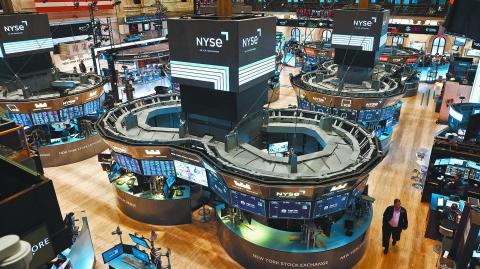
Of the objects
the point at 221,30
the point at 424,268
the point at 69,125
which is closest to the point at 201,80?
the point at 221,30

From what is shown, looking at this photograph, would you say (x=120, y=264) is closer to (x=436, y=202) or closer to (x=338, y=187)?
(x=338, y=187)

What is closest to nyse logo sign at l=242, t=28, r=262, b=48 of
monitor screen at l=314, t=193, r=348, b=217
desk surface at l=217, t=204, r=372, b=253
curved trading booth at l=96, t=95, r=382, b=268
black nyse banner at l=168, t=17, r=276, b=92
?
black nyse banner at l=168, t=17, r=276, b=92

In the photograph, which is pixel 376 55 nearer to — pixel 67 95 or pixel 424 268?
pixel 424 268

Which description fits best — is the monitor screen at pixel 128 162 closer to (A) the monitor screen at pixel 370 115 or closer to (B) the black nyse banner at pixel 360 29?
(A) the monitor screen at pixel 370 115

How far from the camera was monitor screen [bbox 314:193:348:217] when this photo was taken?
7.77 metres

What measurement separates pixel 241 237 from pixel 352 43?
10.1m

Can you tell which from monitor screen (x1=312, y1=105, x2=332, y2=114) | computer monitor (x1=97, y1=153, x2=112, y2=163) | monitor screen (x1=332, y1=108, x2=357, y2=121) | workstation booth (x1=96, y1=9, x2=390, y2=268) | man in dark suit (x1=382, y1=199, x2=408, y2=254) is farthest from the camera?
monitor screen (x1=312, y1=105, x2=332, y2=114)

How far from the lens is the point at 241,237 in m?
8.56

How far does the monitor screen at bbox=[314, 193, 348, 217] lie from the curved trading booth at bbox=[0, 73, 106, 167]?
1113 centimetres

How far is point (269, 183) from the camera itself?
7383 mm

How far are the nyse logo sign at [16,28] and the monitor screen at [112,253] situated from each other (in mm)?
10372

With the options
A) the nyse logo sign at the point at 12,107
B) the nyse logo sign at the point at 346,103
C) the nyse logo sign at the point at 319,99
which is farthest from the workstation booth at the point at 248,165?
the nyse logo sign at the point at 12,107

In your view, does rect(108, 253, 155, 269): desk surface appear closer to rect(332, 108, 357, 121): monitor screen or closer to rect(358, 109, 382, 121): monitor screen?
rect(332, 108, 357, 121): monitor screen

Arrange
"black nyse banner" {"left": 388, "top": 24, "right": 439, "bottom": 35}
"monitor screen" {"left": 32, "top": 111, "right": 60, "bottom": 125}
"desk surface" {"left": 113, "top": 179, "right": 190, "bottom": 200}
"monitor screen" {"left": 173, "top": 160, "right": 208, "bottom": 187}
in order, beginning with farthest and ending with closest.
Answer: "black nyse banner" {"left": 388, "top": 24, "right": 439, "bottom": 35}
"monitor screen" {"left": 32, "top": 111, "right": 60, "bottom": 125}
"desk surface" {"left": 113, "top": 179, "right": 190, "bottom": 200}
"monitor screen" {"left": 173, "top": 160, "right": 208, "bottom": 187}
